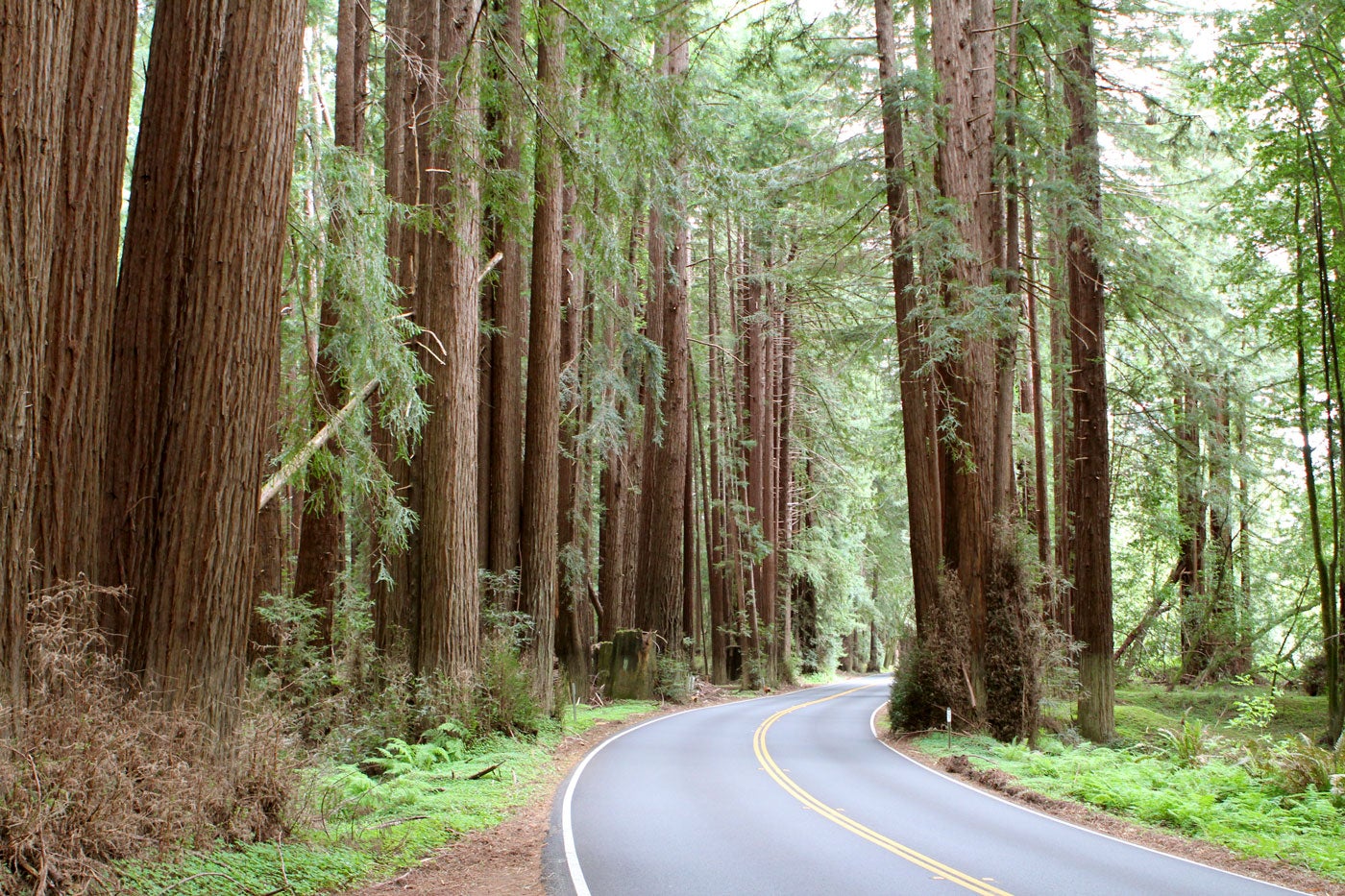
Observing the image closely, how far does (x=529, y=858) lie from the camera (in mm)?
7859

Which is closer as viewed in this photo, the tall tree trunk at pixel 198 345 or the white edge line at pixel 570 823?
the tall tree trunk at pixel 198 345

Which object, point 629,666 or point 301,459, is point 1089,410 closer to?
point 629,666

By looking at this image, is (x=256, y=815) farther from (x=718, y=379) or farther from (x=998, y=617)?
(x=718, y=379)

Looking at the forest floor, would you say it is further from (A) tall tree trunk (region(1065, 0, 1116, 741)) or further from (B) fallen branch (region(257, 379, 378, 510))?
(A) tall tree trunk (region(1065, 0, 1116, 741))

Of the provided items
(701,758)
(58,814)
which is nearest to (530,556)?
(701,758)

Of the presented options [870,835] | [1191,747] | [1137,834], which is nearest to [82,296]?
[870,835]

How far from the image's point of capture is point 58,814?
15.3 ft

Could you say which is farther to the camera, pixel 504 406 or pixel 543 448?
pixel 504 406

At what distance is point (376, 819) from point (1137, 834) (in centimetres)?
746

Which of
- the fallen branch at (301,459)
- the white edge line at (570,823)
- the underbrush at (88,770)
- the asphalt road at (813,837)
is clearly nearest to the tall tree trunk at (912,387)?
the asphalt road at (813,837)

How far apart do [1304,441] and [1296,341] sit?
1964 millimetres

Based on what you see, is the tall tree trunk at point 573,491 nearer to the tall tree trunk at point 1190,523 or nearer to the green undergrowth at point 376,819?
the green undergrowth at point 376,819

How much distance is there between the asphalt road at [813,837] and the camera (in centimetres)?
703

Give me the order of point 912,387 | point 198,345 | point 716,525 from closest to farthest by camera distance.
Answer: point 198,345
point 912,387
point 716,525
